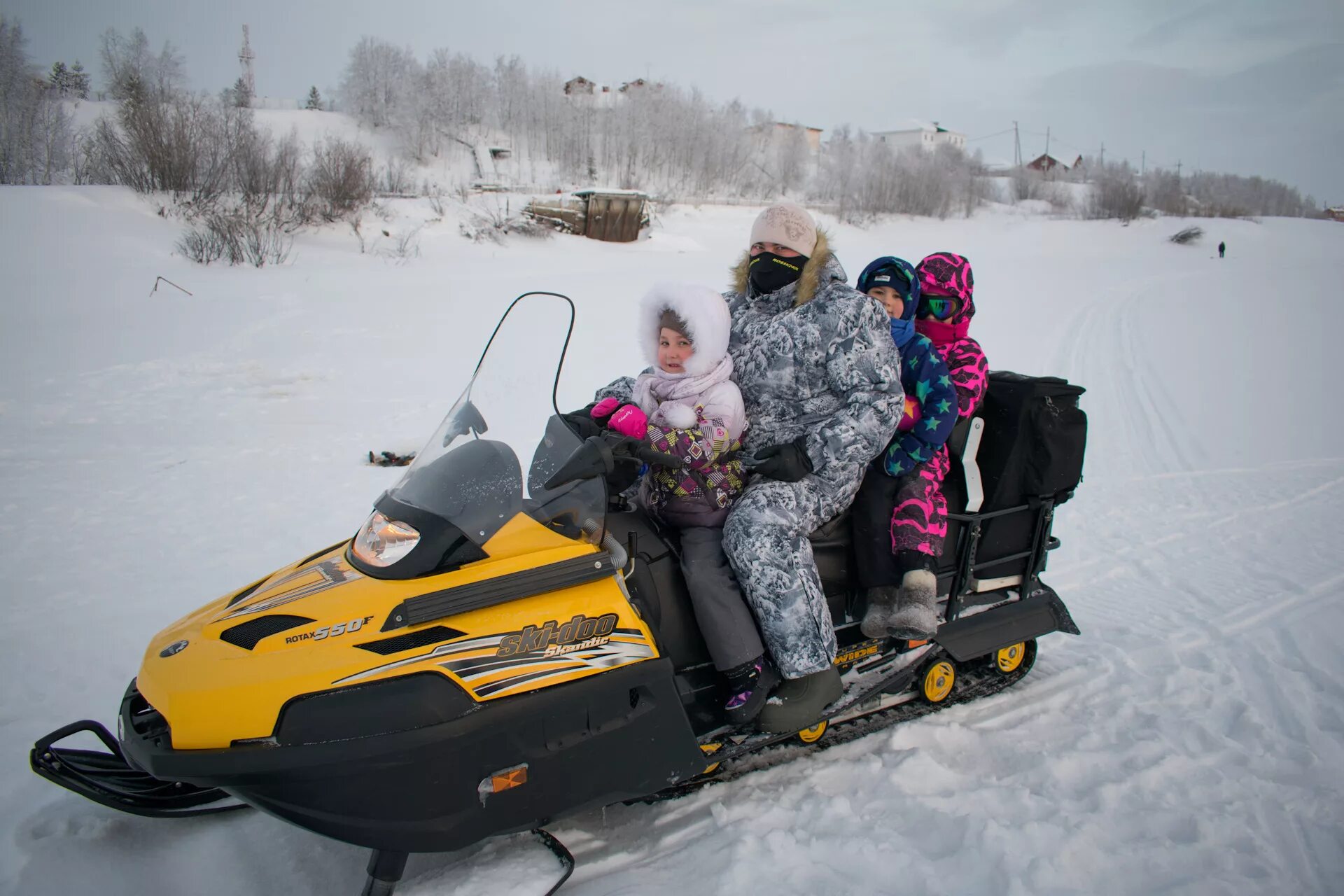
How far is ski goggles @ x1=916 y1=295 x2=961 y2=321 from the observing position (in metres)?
3.32

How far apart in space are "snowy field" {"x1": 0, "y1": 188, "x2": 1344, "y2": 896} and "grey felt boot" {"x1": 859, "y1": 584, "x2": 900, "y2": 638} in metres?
0.47

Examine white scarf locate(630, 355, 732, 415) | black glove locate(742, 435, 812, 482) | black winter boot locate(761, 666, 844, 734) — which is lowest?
black winter boot locate(761, 666, 844, 734)

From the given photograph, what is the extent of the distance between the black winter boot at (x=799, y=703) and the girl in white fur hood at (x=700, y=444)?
0.06m

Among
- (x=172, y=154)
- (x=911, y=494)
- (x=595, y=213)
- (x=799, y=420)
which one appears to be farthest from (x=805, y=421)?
(x=595, y=213)

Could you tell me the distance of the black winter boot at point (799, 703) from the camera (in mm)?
2375

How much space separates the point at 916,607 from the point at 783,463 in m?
0.68

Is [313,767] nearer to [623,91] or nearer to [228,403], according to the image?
[228,403]

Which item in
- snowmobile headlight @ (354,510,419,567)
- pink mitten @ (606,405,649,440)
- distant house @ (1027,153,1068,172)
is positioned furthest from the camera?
distant house @ (1027,153,1068,172)

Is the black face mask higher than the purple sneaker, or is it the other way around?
the black face mask

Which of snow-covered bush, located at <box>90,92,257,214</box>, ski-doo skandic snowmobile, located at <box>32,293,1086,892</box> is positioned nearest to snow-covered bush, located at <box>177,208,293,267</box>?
snow-covered bush, located at <box>90,92,257,214</box>

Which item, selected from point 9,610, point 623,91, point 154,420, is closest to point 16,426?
point 154,420

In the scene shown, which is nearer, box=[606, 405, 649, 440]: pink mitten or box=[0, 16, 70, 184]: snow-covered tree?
box=[606, 405, 649, 440]: pink mitten

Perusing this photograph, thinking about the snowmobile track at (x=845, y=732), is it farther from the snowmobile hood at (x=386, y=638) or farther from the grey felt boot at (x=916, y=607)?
the snowmobile hood at (x=386, y=638)

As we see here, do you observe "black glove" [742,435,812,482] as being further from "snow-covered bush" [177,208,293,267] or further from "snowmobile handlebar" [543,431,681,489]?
"snow-covered bush" [177,208,293,267]
